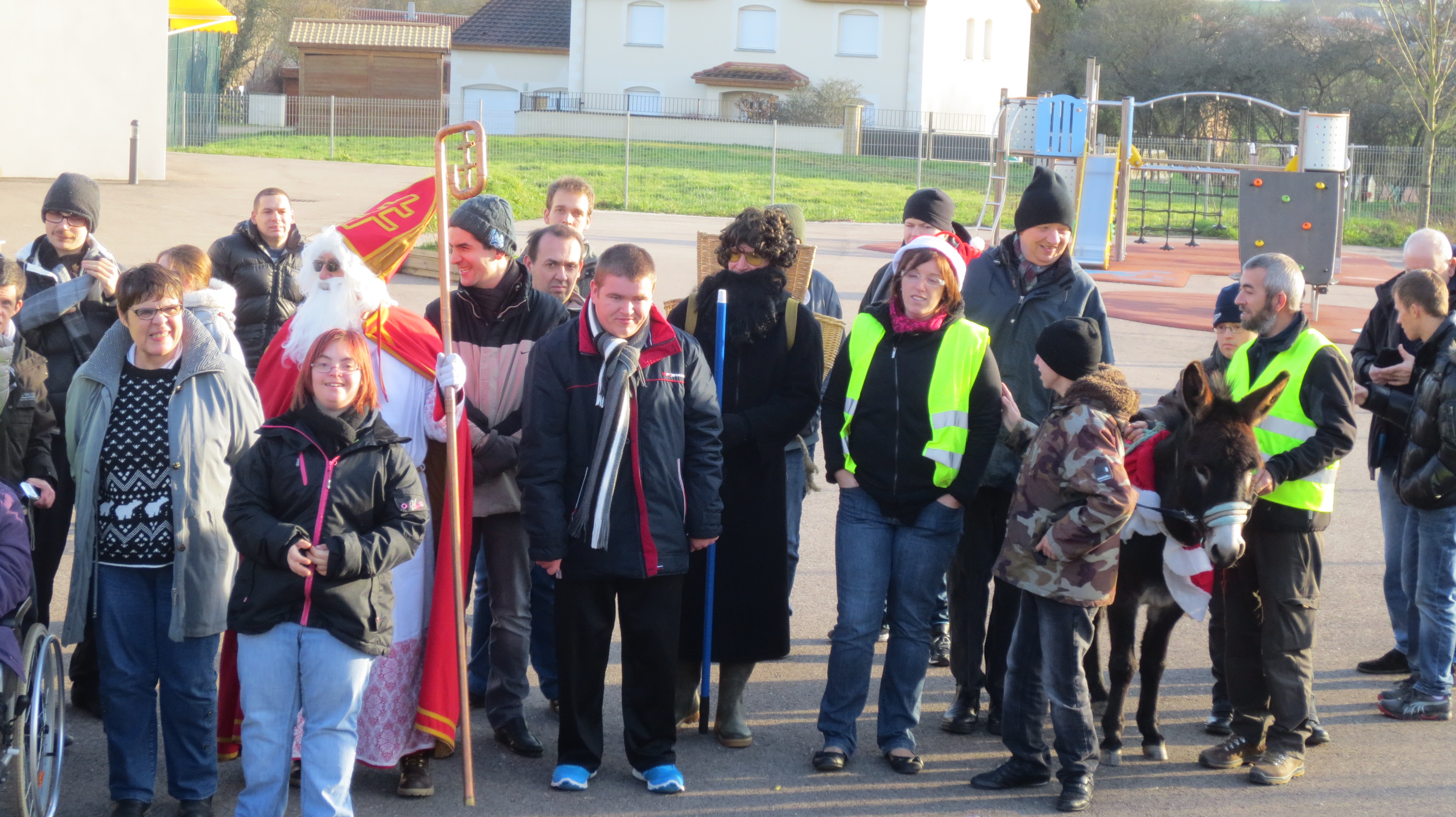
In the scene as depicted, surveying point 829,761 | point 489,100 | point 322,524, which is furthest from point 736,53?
point 322,524

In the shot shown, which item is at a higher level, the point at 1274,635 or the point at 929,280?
the point at 929,280

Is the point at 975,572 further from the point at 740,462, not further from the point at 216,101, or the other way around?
the point at 216,101

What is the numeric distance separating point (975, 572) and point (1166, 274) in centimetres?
1713

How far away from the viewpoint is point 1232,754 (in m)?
5.01

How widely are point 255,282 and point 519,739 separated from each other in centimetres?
338

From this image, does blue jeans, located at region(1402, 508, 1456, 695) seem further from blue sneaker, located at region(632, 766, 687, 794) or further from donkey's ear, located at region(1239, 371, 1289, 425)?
blue sneaker, located at region(632, 766, 687, 794)

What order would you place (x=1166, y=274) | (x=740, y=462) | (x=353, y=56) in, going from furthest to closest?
(x=353, y=56), (x=1166, y=274), (x=740, y=462)

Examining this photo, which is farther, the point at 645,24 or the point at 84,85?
the point at 645,24

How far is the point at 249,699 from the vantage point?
4.05 meters

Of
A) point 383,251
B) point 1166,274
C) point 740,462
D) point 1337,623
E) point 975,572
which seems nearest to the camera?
point 383,251

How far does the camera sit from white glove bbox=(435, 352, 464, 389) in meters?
4.40

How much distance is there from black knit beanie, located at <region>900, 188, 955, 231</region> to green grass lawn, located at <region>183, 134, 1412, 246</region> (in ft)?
54.7

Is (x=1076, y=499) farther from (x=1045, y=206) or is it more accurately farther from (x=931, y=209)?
(x=931, y=209)

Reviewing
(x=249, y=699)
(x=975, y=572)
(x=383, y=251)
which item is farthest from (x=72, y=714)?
(x=975, y=572)
